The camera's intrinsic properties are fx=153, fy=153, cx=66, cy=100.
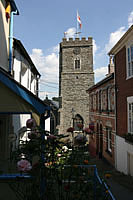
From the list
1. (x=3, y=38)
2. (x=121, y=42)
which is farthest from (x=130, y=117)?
(x=3, y=38)

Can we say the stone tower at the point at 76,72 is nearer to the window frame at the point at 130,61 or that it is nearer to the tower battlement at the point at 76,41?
the tower battlement at the point at 76,41

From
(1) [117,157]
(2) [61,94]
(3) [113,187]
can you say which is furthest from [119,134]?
(2) [61,94]

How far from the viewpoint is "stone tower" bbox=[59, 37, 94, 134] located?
2986 cm

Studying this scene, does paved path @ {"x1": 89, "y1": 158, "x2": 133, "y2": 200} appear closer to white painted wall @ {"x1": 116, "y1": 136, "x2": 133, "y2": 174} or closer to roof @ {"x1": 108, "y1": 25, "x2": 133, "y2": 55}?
white painted wall @ {"x1": 116, "y1": 136, "x2": 133, "y2": 174}

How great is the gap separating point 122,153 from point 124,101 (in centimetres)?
367

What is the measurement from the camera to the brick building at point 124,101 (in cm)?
954

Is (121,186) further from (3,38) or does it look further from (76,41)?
(76,41)

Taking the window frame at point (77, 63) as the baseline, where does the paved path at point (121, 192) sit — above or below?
below

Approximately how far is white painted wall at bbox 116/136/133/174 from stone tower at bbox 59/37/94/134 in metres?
18.3

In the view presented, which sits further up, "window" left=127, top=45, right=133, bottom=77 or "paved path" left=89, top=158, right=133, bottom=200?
"window" left=127, top=45, right=133, bottom=77

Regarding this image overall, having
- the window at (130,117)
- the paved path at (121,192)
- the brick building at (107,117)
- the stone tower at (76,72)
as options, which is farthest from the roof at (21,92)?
the stone tower at (76,72)

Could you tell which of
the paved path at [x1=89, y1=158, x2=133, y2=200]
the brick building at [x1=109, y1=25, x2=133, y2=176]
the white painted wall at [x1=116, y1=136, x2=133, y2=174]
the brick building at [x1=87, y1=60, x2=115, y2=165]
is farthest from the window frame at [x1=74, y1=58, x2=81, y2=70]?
the paved path at [x1=89, y1=158, x2=133, y2=200]

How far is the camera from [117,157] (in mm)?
11562

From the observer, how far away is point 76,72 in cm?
3058
